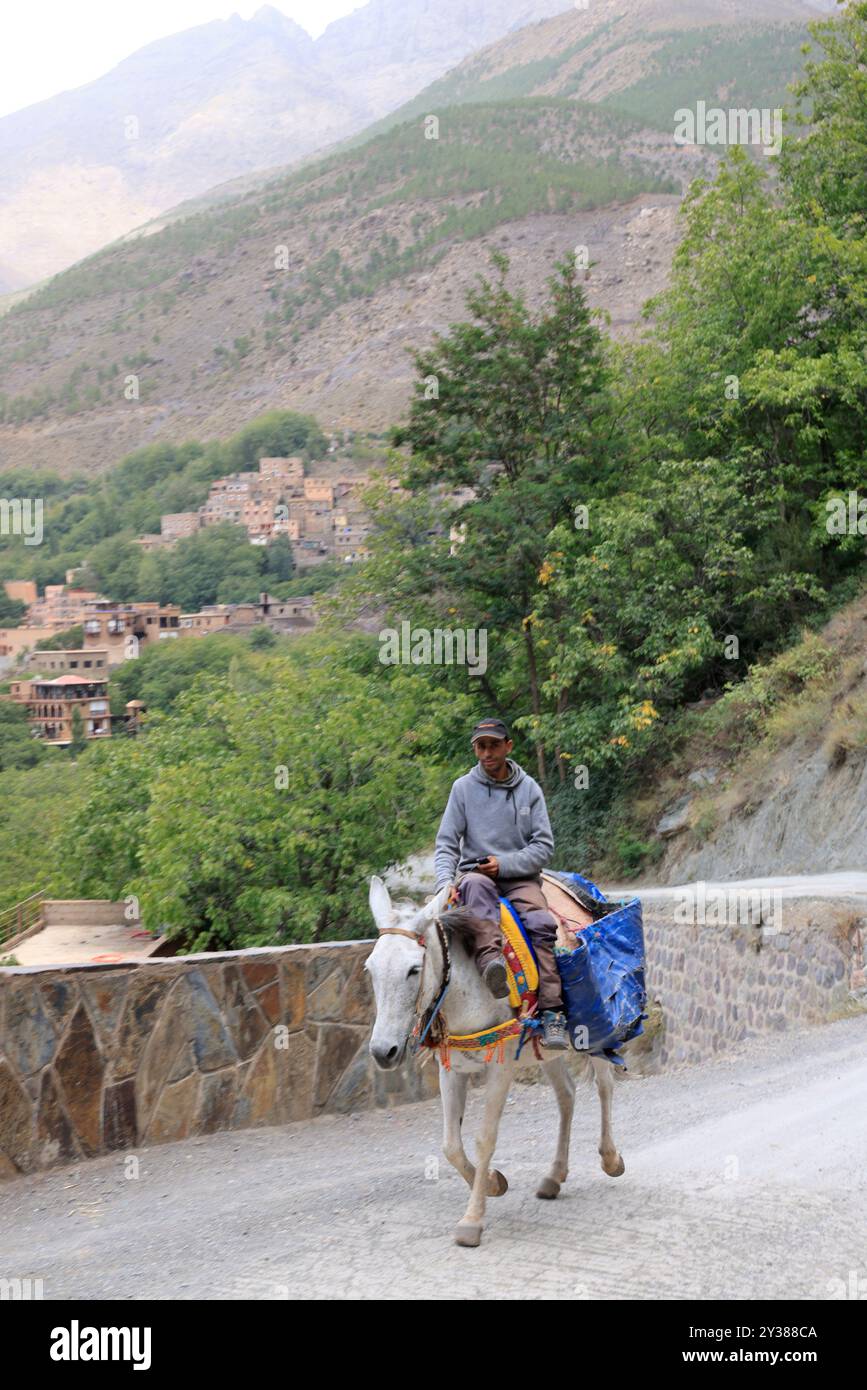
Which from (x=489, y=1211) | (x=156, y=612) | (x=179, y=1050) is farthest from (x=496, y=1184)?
(x=156, y=612)

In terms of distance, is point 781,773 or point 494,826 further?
point 781,773

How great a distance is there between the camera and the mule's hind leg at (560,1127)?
6504mm

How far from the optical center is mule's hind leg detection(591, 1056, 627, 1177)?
6.65 meters

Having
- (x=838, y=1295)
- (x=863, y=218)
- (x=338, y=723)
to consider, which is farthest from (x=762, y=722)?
(x=838, y=1295)

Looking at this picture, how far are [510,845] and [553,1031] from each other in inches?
35.6

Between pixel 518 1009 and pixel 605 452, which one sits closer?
pixel 518 1009

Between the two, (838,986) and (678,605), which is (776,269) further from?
(838,986)

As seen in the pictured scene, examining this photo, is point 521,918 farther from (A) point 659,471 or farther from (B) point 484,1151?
(A) point 659,471

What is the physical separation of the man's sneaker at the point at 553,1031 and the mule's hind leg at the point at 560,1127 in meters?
0.26

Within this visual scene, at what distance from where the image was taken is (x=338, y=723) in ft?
59.2

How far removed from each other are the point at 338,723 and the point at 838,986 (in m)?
7.70

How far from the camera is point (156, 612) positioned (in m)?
157

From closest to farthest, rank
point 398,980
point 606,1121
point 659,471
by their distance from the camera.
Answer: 1. point 398,980
2. point 606,1121
3. point 659,471

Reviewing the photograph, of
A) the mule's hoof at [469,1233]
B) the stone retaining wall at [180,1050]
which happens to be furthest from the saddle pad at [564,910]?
the stone retaining wall at [180,1050]
